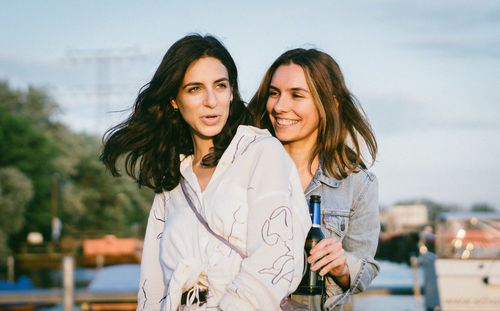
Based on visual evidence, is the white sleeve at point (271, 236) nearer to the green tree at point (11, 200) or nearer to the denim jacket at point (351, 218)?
the denim jacket at point (351, 218)

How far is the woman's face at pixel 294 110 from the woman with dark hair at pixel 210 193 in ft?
1.25

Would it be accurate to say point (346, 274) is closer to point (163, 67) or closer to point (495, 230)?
point (163, 67)

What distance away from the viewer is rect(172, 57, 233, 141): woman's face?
2.76 m

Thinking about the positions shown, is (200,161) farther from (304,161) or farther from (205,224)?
(304,161)

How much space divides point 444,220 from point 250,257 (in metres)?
8.02

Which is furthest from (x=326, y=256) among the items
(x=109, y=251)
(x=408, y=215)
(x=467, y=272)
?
(x=408, y=215)

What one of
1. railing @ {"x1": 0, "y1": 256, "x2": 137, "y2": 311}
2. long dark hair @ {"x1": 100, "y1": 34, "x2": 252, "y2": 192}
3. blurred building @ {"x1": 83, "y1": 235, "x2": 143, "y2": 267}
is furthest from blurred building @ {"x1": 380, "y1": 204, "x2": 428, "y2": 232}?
long dark hair @ {"x1": 100, "y1": 34, "x2": 252, "y2": 192}

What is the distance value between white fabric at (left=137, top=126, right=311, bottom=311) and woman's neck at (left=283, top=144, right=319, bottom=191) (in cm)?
85

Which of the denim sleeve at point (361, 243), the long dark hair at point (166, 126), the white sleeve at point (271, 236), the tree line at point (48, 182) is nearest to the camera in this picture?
the white sleeve at point (271, 236)

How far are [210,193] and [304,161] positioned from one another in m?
1.06

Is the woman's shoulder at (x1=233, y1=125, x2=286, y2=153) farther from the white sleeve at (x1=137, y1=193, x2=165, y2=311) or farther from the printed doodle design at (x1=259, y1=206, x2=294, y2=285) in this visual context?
the white sleeve at (x1=137, y1=193, x2=165, y2=311)

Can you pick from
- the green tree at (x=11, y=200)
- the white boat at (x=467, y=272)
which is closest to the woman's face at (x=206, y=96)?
the white boat at (x=467, y=272)

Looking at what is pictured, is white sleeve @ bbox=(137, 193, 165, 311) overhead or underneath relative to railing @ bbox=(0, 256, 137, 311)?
overhead

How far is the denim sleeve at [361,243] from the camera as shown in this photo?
3.11m
